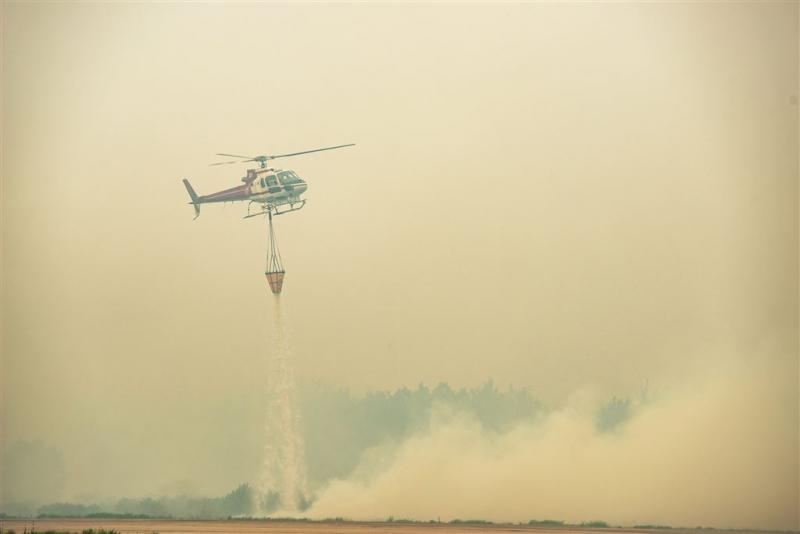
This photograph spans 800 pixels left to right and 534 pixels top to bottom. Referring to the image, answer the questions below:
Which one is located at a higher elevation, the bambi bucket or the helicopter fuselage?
the helicopter fuselage

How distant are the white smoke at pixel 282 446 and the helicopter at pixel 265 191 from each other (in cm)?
191

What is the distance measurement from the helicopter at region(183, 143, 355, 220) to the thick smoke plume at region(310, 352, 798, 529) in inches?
150

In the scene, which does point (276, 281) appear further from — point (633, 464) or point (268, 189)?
point (633, 464)

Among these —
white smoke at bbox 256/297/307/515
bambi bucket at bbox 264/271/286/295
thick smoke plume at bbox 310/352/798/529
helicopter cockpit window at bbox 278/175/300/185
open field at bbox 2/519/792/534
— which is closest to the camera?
open field at bbox 2/519/792/534

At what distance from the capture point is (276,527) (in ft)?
52.9

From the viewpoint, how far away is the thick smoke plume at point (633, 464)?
15750 mm

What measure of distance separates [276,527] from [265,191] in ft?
15.5

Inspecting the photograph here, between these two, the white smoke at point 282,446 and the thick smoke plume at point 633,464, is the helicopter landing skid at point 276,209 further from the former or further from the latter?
the thick smoke plume at point 633,464

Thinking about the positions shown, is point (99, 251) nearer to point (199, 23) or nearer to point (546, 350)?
point (199, 23)

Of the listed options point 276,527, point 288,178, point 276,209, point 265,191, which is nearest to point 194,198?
point 265,191

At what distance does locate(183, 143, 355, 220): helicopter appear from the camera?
662 inches

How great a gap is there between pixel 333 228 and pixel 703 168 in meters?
5.27

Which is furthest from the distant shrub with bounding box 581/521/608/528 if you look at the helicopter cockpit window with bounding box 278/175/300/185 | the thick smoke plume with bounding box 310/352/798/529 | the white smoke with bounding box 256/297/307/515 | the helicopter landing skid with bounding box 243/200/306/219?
the helicopter cockpit window with bounding box 278/175/300/185

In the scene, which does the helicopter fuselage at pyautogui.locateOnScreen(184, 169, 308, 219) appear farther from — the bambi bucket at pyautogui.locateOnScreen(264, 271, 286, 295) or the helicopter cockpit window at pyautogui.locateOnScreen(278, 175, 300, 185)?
the bambi bucket at pyautogui.locateOnScreen(264, 271, 286, 295)
